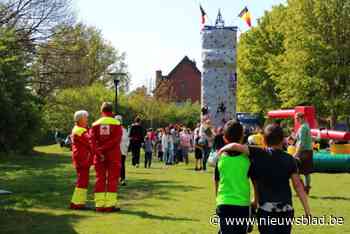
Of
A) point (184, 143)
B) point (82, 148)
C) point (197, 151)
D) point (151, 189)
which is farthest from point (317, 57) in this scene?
point (82, 148)

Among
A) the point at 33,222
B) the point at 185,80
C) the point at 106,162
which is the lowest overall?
the point at 33,222

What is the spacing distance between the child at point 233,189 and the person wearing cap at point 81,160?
19.8 ft

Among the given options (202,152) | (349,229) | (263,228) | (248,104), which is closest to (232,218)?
(263,228)

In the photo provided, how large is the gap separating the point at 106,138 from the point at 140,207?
68.2 inches

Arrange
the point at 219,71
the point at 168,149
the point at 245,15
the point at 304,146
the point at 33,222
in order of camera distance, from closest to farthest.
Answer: the point at 33,222 → the point at 304,146 → the point at 168,149 → the point at 219,71 → the point at 245,15

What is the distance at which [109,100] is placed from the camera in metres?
52.9

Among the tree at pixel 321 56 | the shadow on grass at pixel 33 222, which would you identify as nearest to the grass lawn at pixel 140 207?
the shadow on grass at pixel 33 222

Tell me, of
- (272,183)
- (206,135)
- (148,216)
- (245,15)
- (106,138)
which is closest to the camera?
(272,183)

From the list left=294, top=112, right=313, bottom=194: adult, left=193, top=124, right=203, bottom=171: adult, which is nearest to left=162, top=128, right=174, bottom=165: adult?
left=193, top=124, right=203, bottom=171: adult

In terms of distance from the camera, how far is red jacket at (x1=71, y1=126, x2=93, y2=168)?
12547 mm

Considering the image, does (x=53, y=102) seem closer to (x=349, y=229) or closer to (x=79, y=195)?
(x=79, y=195)

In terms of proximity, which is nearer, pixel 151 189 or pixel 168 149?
pixel 151 189

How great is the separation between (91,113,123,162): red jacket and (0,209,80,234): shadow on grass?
1339 mm

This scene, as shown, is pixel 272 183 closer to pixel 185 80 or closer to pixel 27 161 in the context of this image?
pixel 27 161
